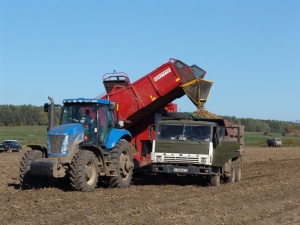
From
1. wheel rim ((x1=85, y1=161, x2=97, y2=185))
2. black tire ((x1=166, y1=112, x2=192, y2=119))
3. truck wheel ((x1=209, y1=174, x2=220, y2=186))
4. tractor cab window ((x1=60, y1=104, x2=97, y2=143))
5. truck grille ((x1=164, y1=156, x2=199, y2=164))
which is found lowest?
truck wheel ((x1=209, y1=174, x2=220, y2=186))

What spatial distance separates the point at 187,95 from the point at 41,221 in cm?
931

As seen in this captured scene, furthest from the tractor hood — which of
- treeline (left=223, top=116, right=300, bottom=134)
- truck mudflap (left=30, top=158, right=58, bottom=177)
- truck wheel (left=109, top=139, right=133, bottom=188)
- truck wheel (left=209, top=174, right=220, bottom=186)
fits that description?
treeline (left=223, top=116, right=300, bottom=134)

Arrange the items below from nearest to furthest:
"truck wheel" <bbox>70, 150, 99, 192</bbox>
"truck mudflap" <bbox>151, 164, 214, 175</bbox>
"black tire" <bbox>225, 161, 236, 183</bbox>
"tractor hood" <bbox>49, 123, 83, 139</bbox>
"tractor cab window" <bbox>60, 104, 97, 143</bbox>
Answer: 1. "truck wheel" <bbox>70, 150, 99, 192</bbox>
2. "tractor hood" <bbox>49, 123, 83, 139</bbox>
3. "tractor cab window" <bbox>60, 104, 97, 143</bbox>
4. "truck mudflap" <bbox>151, 164, 214, 175</bbox>
5. "black tire" <bbox>225, 161, 236, 183</bbox>

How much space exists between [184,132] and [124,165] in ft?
7.98

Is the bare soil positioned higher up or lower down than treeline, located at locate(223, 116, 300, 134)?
lower down

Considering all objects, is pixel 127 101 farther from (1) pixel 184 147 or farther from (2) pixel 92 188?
(2) pixel 92 188

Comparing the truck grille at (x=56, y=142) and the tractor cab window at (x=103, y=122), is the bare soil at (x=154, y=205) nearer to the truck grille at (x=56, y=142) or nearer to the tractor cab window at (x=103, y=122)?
the truck grille at (x=56, y=142)

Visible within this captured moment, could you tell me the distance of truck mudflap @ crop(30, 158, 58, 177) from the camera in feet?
46.2

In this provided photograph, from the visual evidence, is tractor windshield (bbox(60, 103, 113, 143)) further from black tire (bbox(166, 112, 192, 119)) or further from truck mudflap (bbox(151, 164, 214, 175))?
black tire (bbox(166, 112, 192, 119))

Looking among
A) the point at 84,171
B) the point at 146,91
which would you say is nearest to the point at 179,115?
the point at 146,91

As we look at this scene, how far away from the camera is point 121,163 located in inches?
643

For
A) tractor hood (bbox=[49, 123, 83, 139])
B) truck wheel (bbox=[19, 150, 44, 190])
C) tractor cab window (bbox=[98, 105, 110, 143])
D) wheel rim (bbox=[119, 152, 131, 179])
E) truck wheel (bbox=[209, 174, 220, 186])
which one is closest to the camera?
tractor hood (bbox=[49, 123, 83, 139])

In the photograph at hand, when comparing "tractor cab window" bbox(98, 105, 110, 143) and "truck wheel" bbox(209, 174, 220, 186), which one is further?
"truck wheel" bbox(209, 174, 220, 186)

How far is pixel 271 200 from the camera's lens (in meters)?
13.8
